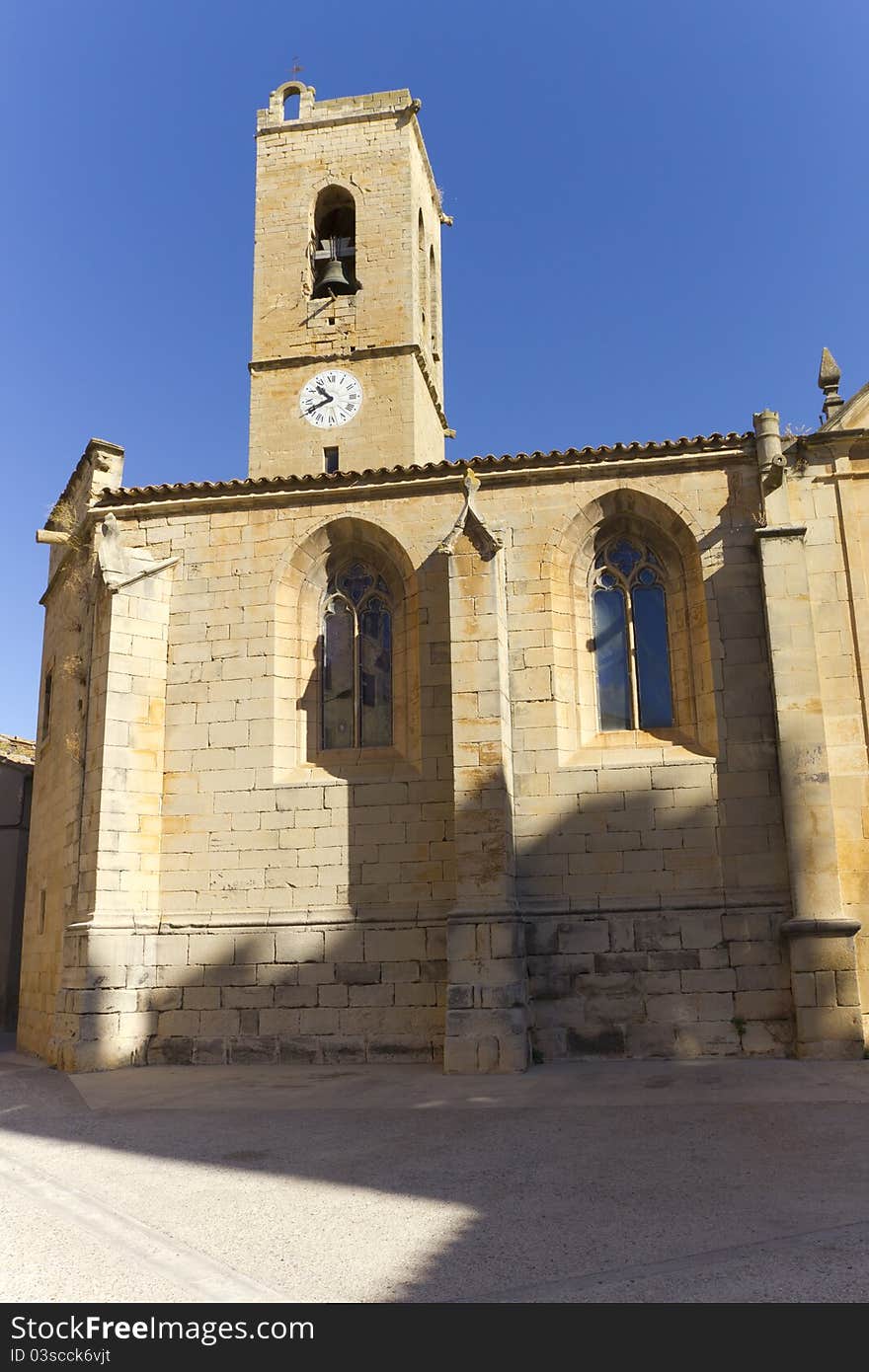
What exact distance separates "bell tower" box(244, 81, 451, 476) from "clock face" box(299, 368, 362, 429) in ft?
0.06

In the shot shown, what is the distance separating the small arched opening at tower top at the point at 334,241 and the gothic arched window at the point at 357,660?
26.8 feet

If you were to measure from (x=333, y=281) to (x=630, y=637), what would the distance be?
31.8 ft

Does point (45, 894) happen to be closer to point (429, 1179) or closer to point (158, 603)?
point (158, 603)

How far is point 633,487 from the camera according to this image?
36.7 ft

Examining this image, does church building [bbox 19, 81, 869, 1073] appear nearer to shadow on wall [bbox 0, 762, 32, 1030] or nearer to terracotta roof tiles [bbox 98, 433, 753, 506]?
terracotta roof tiles [bbox 98, 433, 753, 506]

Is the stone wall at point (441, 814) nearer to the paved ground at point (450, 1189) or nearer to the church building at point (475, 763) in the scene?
the church building at point (475, 763)

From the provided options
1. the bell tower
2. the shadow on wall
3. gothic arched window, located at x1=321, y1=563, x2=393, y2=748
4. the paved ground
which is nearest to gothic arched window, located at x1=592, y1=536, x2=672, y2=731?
gothic arched window, located at x1=321, y1=563, x2=393, y2=748

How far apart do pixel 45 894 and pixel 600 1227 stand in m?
10.4

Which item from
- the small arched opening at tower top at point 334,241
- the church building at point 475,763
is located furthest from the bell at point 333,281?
the church building at point 475,763

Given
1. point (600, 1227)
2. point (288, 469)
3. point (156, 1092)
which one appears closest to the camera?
point (600, 1227)

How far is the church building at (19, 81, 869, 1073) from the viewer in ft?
32.3

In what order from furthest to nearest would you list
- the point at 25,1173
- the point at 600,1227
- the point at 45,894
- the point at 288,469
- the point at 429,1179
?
the point at 288,469 < the point at 45,894 < the point at 25,1173 < the point at 429,1179 < the point at 600,1227

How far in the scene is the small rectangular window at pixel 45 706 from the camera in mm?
14351
